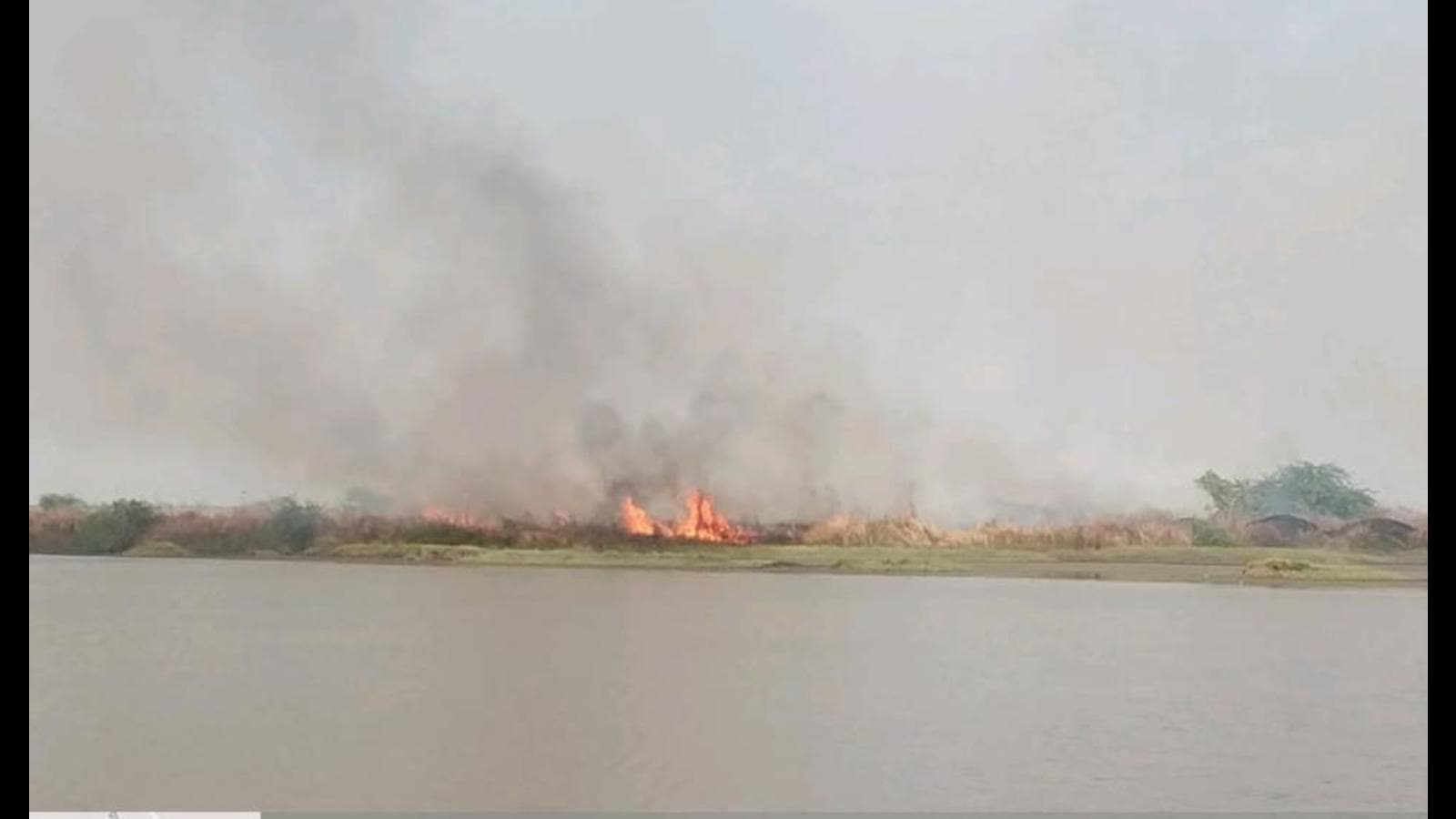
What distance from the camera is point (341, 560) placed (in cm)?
649

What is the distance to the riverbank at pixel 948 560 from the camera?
6406mm

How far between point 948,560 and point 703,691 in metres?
2.21

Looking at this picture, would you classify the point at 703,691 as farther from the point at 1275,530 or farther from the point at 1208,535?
the point at 1275,530

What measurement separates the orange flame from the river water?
230 mm

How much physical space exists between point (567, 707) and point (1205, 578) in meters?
3.70

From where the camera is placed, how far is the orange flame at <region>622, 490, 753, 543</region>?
6465 mm

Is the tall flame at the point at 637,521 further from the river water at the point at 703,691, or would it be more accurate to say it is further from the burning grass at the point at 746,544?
the river water at the point at 703,691

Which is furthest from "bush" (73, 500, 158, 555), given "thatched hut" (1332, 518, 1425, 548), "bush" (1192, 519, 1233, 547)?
"thatched hut" (1332, 518, 1425, 548)

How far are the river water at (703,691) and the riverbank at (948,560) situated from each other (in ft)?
0.24

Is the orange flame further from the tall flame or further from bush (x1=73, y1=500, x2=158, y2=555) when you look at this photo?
bush (x1=73, y1=500, x2=158, y2=555)
